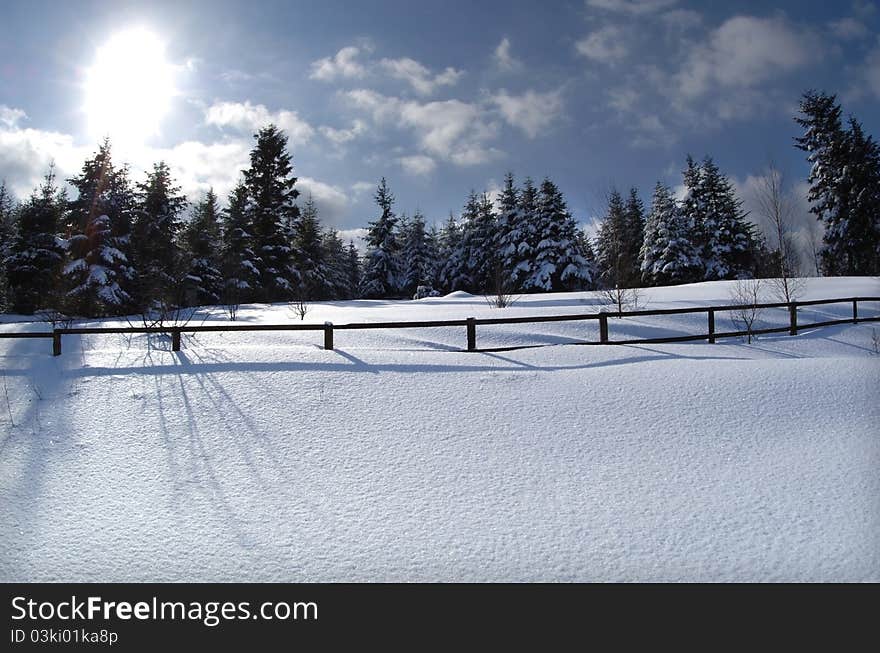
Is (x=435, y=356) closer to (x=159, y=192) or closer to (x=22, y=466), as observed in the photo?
(x=22, y=466)

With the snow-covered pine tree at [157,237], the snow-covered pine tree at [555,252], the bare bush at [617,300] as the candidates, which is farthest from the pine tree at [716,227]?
the snow-covered pine tree at [157,237]

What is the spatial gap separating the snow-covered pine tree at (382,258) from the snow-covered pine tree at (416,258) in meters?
2.41

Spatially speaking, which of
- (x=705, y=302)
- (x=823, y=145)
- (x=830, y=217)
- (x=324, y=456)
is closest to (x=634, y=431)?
(x=324, y=456)

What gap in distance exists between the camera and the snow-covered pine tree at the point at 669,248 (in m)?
38.5

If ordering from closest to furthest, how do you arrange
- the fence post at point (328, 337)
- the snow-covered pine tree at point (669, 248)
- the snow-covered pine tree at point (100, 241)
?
the fence post at point (328, 337) < the snow-covered pine tree at point (100, 241) < the snow-covered pine tree at point (669, 248)

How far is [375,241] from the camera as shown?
45531 millimetres

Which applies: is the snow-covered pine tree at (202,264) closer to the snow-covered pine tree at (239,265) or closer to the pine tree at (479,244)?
the snow-covered pine tree at (239,265)

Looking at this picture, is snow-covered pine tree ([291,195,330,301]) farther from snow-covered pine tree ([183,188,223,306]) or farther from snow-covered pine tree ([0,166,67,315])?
snow-covered pine tree ([0,166,67,315])

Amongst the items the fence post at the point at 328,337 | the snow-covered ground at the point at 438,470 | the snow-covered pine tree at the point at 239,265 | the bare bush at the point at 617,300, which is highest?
the snow-covered pine tree at the point at 239,265

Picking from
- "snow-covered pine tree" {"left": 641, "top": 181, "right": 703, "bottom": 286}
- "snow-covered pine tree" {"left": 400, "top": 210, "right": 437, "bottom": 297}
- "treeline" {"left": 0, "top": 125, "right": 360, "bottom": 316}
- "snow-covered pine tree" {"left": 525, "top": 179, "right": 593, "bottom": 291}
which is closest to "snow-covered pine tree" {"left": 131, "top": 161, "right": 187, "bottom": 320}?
"treeline" {"left": 0, "top": 125, "right": 360, "bottom": 316}

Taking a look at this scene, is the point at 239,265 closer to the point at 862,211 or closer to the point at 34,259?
the point at 34,259

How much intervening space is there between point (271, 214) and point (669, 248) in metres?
33.4

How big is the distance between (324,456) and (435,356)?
14.2 feet

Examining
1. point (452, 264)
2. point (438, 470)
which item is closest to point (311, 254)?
point (452, 264)
